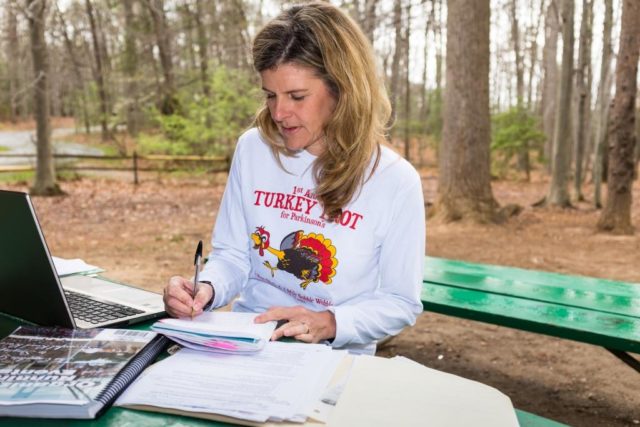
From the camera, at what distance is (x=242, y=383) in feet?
4.12

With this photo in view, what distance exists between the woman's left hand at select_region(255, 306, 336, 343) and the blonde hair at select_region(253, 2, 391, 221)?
36cm

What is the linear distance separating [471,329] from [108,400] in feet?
12.2

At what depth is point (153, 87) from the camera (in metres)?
16.8

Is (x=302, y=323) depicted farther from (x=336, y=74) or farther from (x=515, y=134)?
(x=515, y=134)

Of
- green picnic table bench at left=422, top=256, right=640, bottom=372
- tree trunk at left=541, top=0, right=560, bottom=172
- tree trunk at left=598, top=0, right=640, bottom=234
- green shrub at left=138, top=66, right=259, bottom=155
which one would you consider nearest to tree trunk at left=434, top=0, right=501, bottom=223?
tree trunk at left=598, top=0, right=640, bottom=234

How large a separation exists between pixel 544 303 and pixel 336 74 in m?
1.62

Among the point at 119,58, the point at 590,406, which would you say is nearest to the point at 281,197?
the point at 590,406

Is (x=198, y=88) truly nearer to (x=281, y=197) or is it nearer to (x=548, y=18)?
(x=548, y=18)

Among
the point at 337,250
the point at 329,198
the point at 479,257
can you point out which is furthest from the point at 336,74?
the point at 479,257

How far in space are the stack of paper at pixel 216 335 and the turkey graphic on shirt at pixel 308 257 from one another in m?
0.42

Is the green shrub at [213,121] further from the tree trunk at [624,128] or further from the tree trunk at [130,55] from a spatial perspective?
the tree trunk at [624,128]

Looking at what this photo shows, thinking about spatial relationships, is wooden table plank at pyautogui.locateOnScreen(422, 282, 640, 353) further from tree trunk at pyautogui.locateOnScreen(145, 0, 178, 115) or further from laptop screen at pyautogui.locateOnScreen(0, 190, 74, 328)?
tree trunk at pyautogui.locateOnScreen(145, 0, 178, 115)

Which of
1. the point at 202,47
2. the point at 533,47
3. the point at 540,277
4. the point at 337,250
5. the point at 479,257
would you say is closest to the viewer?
the point at 337,250

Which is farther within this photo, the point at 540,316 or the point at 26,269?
the point at 540,316
